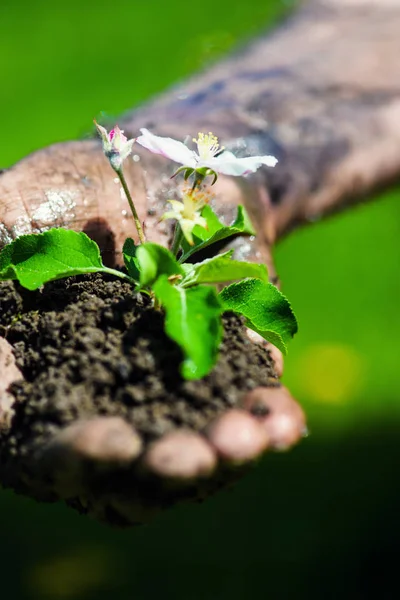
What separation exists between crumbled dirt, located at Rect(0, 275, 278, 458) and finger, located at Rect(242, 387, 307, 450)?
47 millimetres

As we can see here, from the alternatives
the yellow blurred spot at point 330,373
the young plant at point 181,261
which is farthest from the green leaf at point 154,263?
the yellow blurred spot at point 330,373

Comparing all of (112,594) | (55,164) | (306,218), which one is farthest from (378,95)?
(112,594)

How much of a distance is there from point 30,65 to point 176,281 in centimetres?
679

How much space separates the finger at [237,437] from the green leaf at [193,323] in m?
0.13

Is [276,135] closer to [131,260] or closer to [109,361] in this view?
[131,260]

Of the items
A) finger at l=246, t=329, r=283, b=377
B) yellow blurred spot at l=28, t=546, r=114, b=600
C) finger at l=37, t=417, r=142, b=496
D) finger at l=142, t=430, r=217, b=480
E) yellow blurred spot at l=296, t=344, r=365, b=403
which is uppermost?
yellow blurred spot at l=296, t=344, r=365, b=403

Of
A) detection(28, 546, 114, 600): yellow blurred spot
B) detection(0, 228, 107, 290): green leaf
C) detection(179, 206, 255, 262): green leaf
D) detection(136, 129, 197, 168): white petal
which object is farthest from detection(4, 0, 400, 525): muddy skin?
detection(28, 546, 114, 600): yellow blurred spot

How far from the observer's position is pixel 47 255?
1816 mm

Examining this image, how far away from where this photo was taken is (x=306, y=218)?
3.33 metres

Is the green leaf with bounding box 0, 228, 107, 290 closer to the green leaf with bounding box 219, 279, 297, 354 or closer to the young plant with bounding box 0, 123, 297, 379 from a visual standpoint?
the young plant with bounding box 0, 123, 297, 379

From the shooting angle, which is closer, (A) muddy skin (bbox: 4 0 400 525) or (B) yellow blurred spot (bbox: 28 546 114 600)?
(A) muddy skin (bbox: 4 0 400 525)

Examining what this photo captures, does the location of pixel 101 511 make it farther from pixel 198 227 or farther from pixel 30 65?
pixel 30 65

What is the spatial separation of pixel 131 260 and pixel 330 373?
11.7 feet

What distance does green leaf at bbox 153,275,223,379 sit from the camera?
5.04ft
